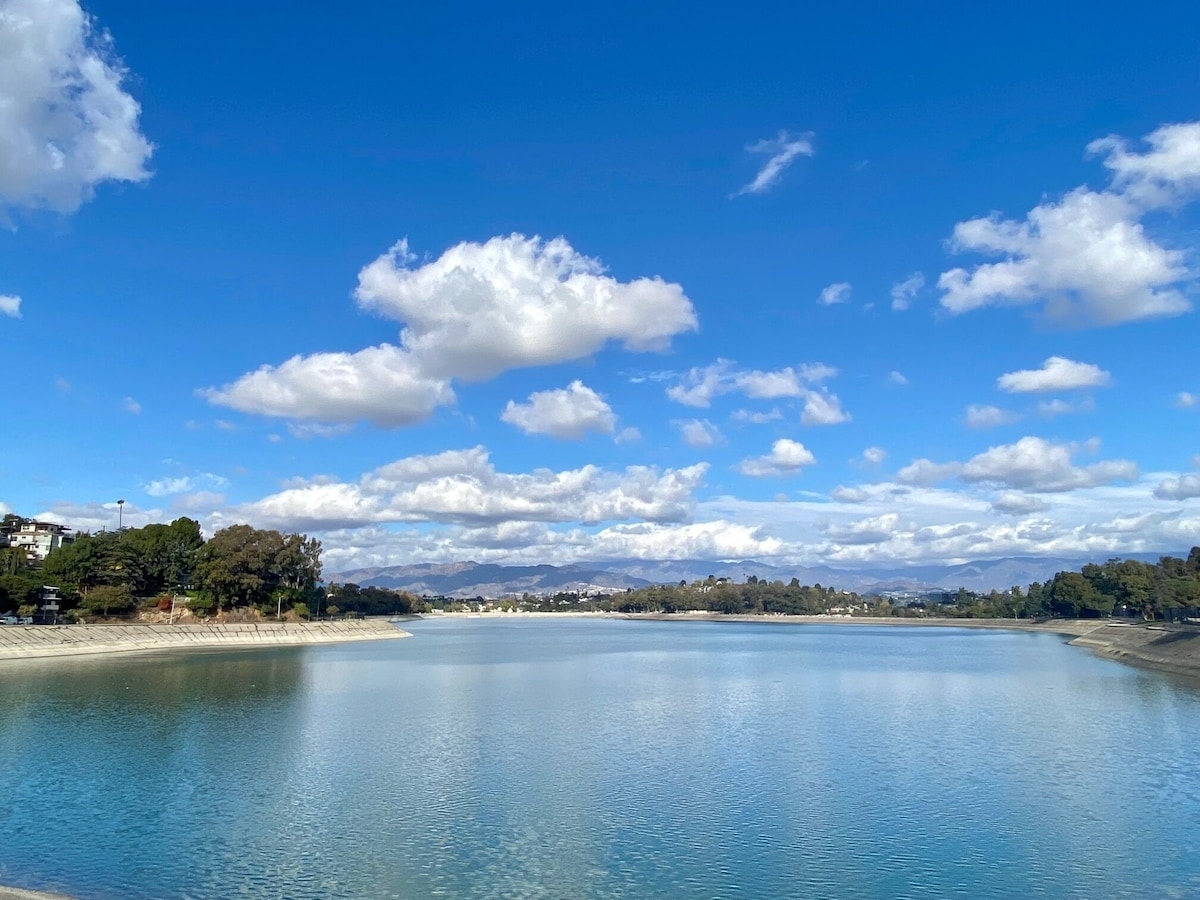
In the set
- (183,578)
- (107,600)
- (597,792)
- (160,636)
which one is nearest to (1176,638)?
(597,792)

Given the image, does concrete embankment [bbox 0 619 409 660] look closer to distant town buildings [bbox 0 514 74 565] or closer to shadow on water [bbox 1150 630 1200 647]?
distant town buildings [bbox 0 514 74 565]

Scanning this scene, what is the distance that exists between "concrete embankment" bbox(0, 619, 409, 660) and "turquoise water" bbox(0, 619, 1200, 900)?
77.9 feet

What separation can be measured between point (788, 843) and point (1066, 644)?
331 feet

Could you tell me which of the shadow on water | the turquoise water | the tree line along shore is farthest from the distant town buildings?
the shadow on water

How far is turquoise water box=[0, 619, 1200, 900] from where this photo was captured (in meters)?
18.3

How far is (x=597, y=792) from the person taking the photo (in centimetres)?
2556

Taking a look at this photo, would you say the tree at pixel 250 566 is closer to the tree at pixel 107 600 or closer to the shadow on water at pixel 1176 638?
the tree at pixel 107 600

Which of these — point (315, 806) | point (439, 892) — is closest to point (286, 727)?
point (315, 806)

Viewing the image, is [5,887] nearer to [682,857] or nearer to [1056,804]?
[682,857]

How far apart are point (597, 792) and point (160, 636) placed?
77.4 metres

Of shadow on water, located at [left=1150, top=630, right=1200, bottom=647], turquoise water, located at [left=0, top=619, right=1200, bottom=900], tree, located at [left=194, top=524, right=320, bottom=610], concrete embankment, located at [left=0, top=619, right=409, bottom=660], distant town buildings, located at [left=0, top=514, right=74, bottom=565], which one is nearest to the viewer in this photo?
turquoise water, located at [left=0, top=619, right=1200, bottom=900]

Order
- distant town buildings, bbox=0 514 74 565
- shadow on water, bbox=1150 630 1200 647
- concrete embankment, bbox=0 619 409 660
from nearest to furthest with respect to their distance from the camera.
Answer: shadow on water, bbox=1150 630 1200 647
concrete embankment, bbox=0 619 409 660
distant town buildings, bbox=0 514 74 565

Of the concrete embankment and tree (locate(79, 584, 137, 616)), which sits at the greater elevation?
tree (locate(79, 584, 137, 616))

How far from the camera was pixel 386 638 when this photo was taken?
4865 inches
